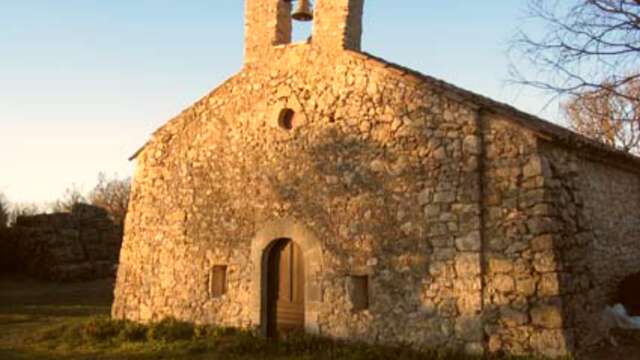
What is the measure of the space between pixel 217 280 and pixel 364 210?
3.27 m

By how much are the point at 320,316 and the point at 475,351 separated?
8.27ft

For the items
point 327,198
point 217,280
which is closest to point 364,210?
point 327,198

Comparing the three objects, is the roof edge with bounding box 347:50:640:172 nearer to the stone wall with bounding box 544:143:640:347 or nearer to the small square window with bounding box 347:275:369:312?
the stone wall with bounding box 544:143:640:347

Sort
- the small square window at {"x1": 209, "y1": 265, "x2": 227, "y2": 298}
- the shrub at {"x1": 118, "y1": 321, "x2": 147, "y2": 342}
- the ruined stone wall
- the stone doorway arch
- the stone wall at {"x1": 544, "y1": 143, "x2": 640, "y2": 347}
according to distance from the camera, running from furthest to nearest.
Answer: the small square window at {"x1": 209, "y1": 265, "x2": 227, "y2": 298}
the shrub at {"x1": 118, "y1": 321, "x2": 147, "y2": 342}
the stone doorway arch
the ruined stone wall
the stone wall at {"x1": 544, "y1": 143, "x2": 640, "y2": 347}

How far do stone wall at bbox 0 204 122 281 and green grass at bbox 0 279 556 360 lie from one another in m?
8.40

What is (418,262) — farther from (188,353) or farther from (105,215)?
(105,215)

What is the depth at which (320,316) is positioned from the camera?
9.16m

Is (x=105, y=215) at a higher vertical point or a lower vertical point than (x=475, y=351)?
higher

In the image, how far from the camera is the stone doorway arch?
9.26m

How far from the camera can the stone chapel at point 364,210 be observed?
762 cm

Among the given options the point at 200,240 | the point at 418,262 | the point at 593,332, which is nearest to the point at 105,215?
the point at 200,240

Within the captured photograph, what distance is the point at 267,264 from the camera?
997 centimetres

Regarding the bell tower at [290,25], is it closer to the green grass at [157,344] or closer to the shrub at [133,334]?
the green grass at [157,344]

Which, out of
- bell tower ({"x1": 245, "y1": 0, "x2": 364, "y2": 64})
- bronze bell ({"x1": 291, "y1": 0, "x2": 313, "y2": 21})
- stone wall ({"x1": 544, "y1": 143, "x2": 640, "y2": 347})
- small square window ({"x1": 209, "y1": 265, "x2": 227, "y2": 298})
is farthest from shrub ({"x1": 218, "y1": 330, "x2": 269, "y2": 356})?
bronze bell ({"x1": 291, "y1": 0, "x2": 313, "y2": 21})
